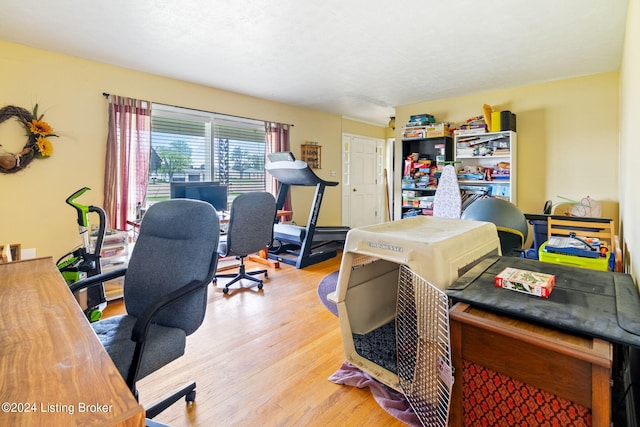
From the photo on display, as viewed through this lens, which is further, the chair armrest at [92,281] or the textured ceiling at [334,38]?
the textured ceiling at [334,38]

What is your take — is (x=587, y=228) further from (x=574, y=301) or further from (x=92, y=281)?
(x=92, y=281)

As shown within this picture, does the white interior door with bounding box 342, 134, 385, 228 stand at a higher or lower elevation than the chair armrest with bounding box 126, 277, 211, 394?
higher

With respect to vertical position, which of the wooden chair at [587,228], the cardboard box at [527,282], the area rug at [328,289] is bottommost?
the area rug at [328,289]

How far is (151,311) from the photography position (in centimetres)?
114

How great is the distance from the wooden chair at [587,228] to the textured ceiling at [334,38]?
5.19 feet

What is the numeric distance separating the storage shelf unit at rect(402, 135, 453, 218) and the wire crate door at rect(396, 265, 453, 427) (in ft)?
12.0

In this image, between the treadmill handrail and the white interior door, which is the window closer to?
the treadmill handrail

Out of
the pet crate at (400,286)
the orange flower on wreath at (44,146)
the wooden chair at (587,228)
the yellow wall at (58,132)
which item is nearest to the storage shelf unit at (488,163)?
the wooden chair at (587,228)

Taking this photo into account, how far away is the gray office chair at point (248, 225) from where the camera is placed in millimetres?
3121

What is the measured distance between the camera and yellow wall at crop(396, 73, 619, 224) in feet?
12.2

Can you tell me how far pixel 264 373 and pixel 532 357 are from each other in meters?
1.42

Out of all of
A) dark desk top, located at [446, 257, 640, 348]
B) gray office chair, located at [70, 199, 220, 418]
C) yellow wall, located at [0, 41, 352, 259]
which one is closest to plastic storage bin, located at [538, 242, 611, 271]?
dark desk top, located at [446, 257, 640, 348]

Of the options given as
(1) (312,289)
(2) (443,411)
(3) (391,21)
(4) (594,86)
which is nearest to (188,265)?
(2) (443,411)

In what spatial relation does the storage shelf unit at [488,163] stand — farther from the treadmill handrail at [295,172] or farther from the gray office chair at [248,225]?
the gray office chair at [248,225]
